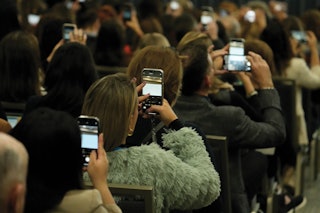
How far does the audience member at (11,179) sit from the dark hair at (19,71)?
273cm

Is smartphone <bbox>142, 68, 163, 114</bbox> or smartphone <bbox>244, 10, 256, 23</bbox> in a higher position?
smartphone <bbox>142, 68, 163, 114</bbox>

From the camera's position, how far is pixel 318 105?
785 centimetres

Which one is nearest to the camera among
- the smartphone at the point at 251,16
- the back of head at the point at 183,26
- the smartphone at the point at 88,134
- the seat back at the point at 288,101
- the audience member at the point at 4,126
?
the smartphone at the point at 88,134

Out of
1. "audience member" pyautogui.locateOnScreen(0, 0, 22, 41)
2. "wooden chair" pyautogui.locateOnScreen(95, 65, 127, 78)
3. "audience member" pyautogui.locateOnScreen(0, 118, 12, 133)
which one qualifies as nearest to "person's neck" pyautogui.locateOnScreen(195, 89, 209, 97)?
"audience member" pyautogui.locateOnScreen(0, 118, 12, 133)

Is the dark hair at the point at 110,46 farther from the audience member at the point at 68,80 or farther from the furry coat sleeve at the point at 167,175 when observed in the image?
the furry coat sleeve at the point at 167,175

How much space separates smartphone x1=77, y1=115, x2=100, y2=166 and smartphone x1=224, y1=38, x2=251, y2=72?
6.36 feet

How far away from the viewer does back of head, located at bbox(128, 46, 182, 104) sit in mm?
4043

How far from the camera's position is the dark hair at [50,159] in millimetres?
2594

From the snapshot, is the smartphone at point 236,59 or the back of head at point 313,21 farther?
the back of head at point 313,21

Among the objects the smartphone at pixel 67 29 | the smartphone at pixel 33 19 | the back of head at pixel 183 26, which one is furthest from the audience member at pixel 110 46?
the smartphone at pixel 33 19

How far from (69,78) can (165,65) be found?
0.65 m

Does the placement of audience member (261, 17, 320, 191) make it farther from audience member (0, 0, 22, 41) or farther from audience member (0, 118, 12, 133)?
audience member (0, 118, 12, 133)

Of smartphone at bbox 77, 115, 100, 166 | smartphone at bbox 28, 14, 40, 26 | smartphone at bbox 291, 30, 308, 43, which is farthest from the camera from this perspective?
smartphone at bbox 28, 14, 40, 26

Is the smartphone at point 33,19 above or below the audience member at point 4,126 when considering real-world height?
below
